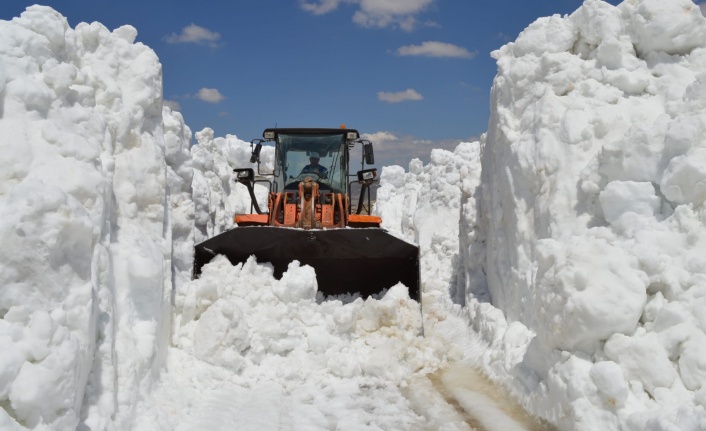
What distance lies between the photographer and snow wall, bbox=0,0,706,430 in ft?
10.3

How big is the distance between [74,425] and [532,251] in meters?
4.60

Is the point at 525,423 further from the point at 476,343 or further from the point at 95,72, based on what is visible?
the point at 95,72

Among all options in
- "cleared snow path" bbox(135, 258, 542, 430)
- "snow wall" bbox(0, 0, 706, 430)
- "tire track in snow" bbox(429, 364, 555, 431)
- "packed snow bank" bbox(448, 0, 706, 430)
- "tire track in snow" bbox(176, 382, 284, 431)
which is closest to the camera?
"snow wall" bbox(0, 0, 706, 430)

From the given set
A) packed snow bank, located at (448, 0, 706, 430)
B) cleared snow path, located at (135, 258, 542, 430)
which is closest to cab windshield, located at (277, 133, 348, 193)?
packed snow bank, located at (448, 0, 706, 430)

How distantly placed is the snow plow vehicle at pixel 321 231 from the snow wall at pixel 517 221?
85 cm

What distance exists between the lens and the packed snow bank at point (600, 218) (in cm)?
379

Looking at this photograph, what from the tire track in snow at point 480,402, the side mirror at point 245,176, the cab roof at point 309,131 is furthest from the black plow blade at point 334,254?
the cab roof at point 309,131

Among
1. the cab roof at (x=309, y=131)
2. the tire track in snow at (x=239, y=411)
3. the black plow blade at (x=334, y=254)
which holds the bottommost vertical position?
the tire track in snow at (x=239, y=411)

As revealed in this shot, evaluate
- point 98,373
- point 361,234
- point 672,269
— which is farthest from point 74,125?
point 672,269

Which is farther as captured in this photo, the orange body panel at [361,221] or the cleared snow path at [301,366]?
the orange body panel at [361,221]

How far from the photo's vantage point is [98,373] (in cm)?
360

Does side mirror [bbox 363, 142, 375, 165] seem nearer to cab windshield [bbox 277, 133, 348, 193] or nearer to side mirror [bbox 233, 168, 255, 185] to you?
cab windshield [bbox 277, 133, 348, 193]

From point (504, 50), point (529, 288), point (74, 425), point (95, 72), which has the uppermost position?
point (504, 50)

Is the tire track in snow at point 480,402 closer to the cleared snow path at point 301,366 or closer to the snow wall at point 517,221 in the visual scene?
the cleared snow path at point 301,366
